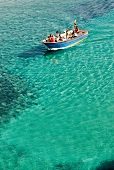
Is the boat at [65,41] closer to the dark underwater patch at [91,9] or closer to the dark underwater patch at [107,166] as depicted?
the dark underwater patch at [91,9]

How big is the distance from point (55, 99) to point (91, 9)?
102 ft

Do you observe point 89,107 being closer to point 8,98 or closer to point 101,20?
point 8,98

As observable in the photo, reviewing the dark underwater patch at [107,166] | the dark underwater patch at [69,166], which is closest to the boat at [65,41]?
the dark underwater patch at [69,166]

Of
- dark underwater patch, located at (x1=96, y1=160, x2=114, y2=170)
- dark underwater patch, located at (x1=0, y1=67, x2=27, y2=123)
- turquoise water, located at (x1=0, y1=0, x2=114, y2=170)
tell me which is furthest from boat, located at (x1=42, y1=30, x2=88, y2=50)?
dark underwater patch, located at (x1=96, y1=160, x2=114, y2=170)

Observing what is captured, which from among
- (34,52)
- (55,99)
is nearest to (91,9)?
(34,52)

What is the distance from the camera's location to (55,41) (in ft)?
120

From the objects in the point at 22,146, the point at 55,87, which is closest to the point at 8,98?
the point at 55,87

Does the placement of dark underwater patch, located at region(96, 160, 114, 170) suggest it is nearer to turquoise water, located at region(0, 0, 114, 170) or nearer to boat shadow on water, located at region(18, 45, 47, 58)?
turquoise water, located at region(0, 0, 114, 170)

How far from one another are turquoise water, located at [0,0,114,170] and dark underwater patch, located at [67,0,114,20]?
381cm

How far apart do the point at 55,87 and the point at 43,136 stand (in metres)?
7.40

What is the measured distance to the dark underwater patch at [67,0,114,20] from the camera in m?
50.2

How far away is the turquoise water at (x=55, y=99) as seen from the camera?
20.8 m

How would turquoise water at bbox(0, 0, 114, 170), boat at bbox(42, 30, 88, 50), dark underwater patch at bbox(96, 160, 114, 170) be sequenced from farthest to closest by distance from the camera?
boat at bbox(42, 30, 88, 50), turquoise water at bbox(0, 0, 114, 170), dark underwater patch at bbox(96, 160, 114, 170)

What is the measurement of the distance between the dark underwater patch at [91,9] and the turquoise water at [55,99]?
381 cm
